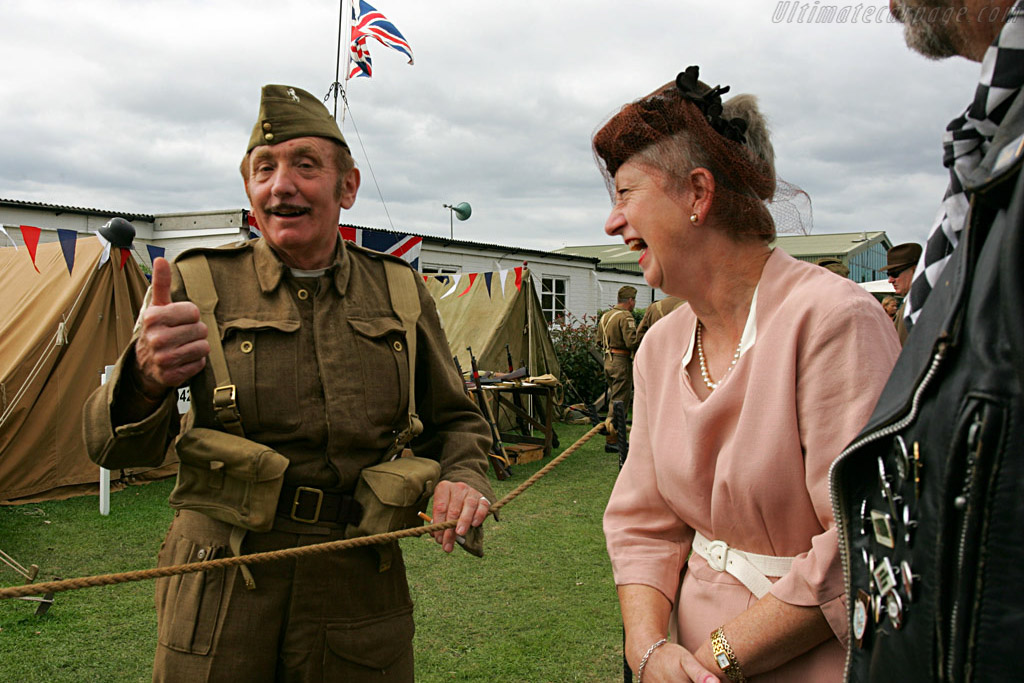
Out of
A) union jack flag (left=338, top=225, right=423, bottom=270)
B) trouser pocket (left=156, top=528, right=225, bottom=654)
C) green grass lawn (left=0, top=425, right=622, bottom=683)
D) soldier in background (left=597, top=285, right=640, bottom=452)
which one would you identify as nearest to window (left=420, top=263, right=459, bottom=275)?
soldier in background (left=597, top=285, right=640, bottom=452)

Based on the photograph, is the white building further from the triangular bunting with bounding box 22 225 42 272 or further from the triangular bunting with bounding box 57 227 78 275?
the triangular bunting with bounding box 22 225 42 272

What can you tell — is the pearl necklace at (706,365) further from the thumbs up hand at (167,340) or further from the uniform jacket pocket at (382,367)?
the thumbs up hand at (167,340)

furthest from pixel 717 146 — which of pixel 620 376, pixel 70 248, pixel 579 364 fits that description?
pixel 579 364

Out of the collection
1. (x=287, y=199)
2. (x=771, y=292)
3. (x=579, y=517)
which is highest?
(x=287, y=199)

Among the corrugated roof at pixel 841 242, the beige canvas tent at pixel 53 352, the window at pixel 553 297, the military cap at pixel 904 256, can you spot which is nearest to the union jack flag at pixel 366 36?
the beige canvas tent at pixel 53 352

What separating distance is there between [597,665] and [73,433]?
21.2 ft

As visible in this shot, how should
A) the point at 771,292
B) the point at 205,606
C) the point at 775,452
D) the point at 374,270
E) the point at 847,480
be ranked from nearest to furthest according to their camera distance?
the point at 847,480
the point at 775,452
the point at 771,292
the point at 205,606
the point at 374,270

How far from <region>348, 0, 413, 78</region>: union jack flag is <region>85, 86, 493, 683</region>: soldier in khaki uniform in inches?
362

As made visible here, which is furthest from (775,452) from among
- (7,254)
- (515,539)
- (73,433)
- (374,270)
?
(7,254)

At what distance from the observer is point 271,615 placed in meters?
1.99

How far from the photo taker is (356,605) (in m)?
2.08

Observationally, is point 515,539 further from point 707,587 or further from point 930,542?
point 930,542

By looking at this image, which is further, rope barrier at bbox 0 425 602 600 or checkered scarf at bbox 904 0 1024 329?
rope barrier at bbox 0 425 602 600

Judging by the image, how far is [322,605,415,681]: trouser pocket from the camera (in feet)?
6.59
